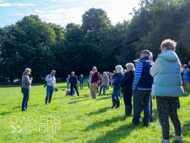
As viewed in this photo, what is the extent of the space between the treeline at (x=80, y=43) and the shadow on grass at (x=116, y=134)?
23.7 m

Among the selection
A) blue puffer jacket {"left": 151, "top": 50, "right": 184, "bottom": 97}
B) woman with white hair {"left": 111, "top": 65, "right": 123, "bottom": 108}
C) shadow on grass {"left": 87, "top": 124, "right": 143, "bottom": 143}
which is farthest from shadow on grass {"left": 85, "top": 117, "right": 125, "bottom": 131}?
blue puffer jacket {"left": 151, "top": 50, "right": 184, "bottom": 97}

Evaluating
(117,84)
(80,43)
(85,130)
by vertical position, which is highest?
(80,43)

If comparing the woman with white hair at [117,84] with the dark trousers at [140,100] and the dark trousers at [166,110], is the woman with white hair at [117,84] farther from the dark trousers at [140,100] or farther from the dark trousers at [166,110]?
the dark trousers at [166,110]

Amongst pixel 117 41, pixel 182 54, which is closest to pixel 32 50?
pixel 117 41

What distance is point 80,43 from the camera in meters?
49.9

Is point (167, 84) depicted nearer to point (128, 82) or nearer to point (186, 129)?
point (186, 129)

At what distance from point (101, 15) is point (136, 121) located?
2040 inches

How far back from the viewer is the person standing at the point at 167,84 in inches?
142

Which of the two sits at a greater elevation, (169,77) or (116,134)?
(169,77)

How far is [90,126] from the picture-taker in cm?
575

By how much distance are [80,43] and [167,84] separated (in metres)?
47.3

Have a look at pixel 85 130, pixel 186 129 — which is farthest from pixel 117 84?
pixel 186 129

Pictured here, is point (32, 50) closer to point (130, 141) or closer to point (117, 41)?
point (117, 41)

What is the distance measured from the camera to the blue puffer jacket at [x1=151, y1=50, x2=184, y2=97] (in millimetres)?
3596
